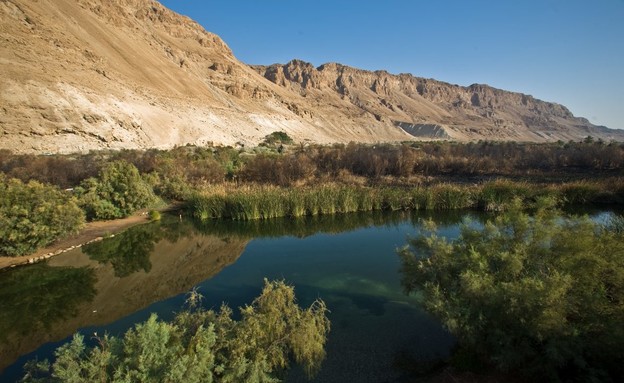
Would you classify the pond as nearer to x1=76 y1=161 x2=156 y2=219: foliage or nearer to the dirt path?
the dirt path

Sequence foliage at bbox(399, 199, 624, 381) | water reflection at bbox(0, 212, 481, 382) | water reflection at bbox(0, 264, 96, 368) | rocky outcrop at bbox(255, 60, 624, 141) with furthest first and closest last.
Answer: rocky outcrop at bbox(255, 60, 624, 141), water reflection at bbox(0, 264, 96, 368), water reflection at bbox(0, 212, 481, 382), foliage at bbox(399, 199, 624, 381)

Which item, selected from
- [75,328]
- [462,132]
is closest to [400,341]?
[75,328]

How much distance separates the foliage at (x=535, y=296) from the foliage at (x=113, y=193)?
1616cm

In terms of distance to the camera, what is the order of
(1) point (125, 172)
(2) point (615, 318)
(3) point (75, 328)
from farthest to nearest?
(1) point (125, 172), (3) point (75, 328), (2) point (615, 318)

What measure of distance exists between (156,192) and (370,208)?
1341 cm

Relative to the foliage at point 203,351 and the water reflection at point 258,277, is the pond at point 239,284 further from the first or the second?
the foliage at point 203,351

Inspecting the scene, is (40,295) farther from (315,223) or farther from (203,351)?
(315,223)

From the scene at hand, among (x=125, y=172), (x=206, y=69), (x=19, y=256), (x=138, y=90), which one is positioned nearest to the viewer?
(x=19, y=256)

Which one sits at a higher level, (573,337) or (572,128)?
(572,128)

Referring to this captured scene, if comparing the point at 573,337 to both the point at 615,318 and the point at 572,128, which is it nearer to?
the point at 615,318

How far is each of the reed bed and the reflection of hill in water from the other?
2951 millimetres

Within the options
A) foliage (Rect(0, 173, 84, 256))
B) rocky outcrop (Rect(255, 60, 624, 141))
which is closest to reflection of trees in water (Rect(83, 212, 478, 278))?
foliage (Rect(0, 173, 84, 256))

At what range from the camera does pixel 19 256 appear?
12.9m

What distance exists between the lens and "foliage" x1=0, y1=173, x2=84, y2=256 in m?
12.6
